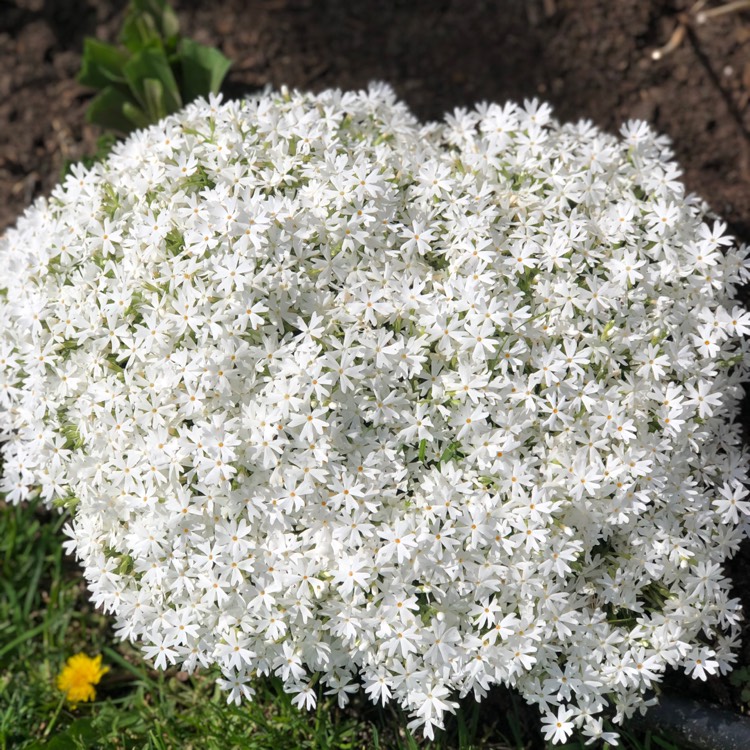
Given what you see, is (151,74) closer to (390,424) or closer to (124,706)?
(390,424)

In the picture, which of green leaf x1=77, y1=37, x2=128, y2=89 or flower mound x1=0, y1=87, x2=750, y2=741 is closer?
flower mound x1=0, y1=87, x2=750, y2=741

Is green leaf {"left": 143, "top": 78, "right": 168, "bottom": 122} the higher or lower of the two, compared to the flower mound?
higher

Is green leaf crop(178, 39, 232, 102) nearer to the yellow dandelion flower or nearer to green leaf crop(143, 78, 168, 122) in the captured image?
green leaf crop(143, 78, 168, 122)

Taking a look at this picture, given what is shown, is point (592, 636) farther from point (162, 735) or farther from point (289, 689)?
point (162, 735)

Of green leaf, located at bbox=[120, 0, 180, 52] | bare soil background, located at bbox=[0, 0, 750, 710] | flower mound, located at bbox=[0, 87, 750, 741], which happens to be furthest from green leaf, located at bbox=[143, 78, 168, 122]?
flower mound, located at bbox=[0, 87, 750, 741]

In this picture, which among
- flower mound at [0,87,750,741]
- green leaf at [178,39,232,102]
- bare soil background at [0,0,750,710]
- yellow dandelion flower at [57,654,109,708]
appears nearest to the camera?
flower mound at [0,87,750,741]
